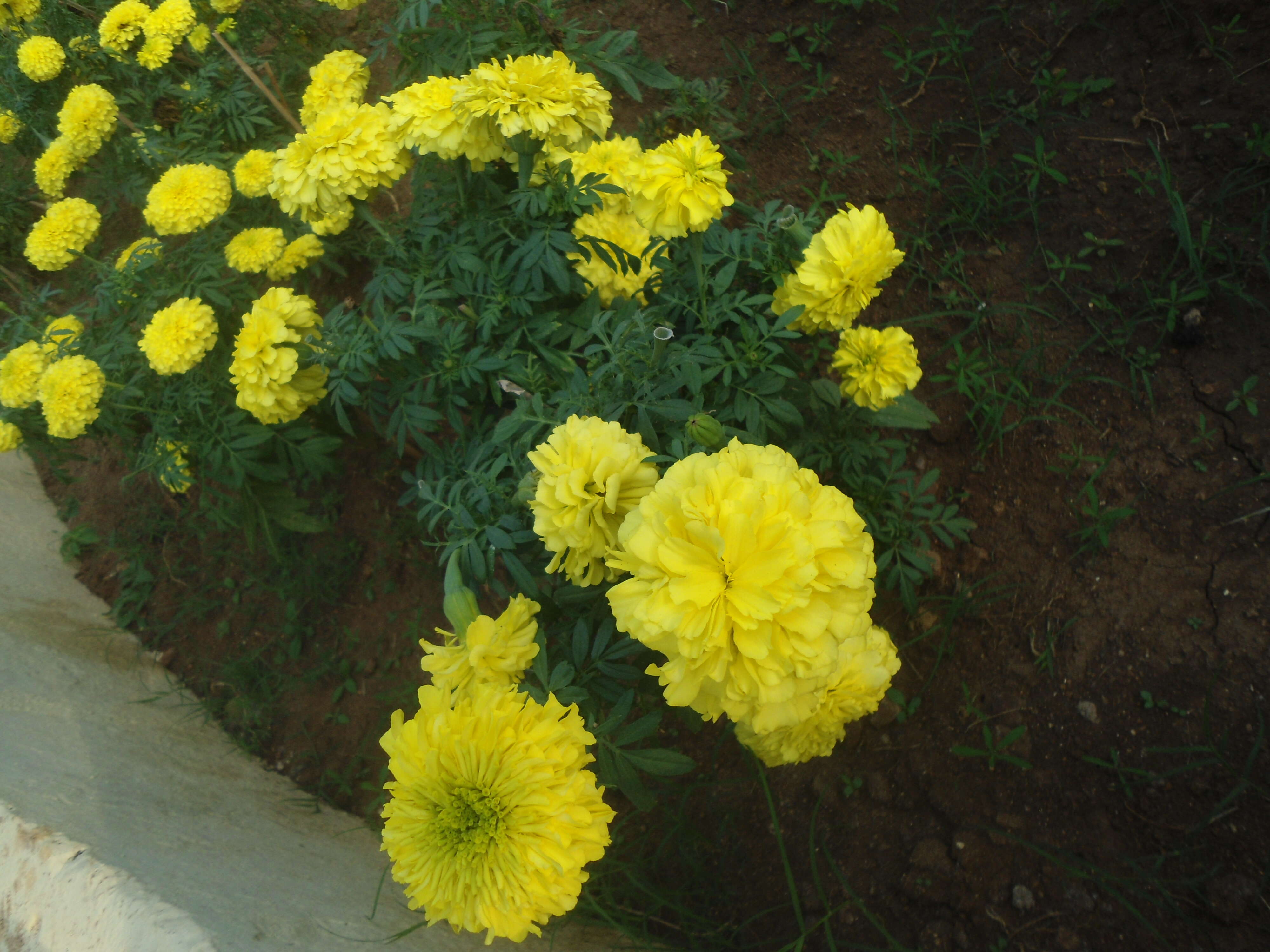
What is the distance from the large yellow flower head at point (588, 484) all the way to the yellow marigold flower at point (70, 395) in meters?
1.51

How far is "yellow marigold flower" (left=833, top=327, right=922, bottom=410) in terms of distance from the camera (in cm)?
177

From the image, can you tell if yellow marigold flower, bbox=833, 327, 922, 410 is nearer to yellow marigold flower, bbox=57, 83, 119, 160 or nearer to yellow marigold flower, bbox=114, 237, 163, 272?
yellow marigold flower, bbox=114, 237, 163, 272

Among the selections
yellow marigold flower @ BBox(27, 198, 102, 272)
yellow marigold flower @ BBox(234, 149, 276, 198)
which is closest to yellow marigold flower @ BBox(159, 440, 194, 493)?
yellow marigold flower @ BBox(234, 149, 276, 198)

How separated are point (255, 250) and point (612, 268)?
116 cm

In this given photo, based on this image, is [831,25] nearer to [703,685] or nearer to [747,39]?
[747,39]

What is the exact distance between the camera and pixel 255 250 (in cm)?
230

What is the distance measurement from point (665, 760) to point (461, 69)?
1870 mm

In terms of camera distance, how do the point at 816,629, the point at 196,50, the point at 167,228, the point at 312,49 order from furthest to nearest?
the point at 312,49 → the point at 196,50 → the point at 167,228 → the point at 816,629

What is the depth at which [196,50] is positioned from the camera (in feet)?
9.29

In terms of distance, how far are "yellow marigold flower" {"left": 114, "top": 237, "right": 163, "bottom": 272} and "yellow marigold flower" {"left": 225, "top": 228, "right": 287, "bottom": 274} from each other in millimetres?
247

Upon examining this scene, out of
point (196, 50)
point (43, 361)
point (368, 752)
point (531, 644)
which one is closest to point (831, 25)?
point (196, 50)

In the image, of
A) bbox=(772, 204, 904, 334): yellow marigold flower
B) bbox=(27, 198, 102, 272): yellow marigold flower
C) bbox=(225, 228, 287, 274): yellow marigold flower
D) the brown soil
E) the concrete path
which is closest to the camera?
the concrete path

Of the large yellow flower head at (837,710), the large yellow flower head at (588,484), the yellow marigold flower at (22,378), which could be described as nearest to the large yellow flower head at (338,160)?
the yellow marigold flower at (22,378)

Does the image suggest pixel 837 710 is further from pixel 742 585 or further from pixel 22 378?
pixel 22 378
